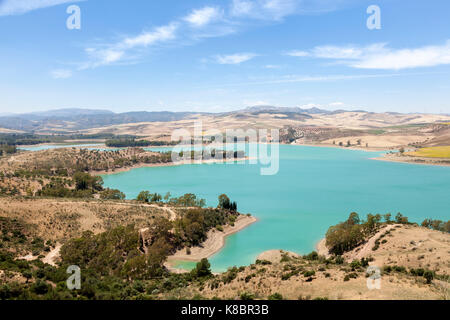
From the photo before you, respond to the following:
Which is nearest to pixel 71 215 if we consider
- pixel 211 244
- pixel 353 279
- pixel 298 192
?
pixel 211 244

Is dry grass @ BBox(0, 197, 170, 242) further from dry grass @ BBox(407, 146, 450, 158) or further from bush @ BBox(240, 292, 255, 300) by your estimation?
dry grass @ BBox(407, 146, 450, 158)

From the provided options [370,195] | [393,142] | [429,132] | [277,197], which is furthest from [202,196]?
[429,132]

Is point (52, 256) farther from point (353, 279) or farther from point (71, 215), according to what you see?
point (353, 279)

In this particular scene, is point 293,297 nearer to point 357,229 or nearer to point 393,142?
point 357,229

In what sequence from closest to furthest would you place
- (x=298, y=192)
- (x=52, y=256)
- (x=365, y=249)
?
(x=52, y=256) → (x=365, y=249) → (x=298, y=192)
